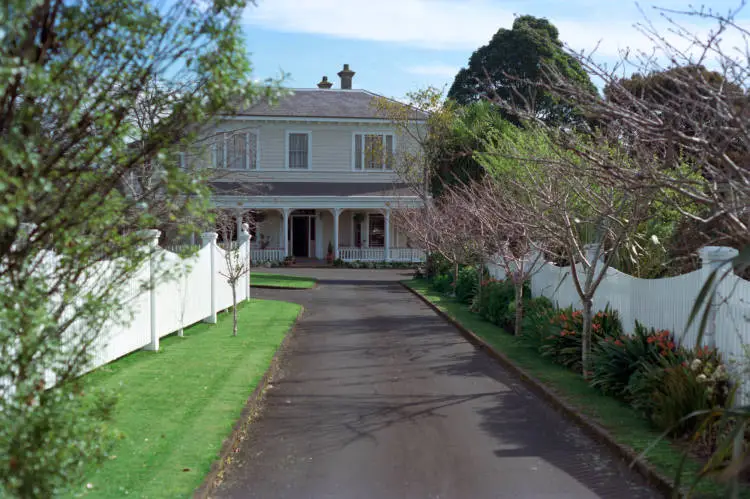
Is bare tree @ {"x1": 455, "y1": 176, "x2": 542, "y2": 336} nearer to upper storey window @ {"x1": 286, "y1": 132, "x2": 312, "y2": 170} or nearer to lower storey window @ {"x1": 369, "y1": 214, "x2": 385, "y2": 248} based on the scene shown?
upper storey window @ {"x1": 286, "y1": 132, "x2": 312, "y2": 170}

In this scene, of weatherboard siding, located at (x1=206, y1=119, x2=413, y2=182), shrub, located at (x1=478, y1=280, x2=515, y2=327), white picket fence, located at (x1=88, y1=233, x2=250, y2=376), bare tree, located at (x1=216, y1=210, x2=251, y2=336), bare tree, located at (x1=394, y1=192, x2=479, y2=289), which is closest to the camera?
white picket fence, located at (x1=88, y1=233, x2=250, y2=376)

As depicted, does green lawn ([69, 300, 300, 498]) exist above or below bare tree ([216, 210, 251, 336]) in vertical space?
below

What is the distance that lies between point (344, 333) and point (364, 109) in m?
24.8

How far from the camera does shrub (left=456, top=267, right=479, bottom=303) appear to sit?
23.0m

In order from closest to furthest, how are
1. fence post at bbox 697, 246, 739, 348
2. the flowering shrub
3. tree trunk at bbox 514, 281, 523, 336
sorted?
fence post at bbox 697, 246, 739, 348 → the flowering shrub → tree trunk at bbox 514, 281, 523, 336

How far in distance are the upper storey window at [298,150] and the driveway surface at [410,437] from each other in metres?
25.5

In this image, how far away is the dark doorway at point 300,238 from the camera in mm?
43531

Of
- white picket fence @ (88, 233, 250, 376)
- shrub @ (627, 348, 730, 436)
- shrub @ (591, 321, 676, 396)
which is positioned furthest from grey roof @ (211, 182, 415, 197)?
shrub @ (627, 348, 730, 436)

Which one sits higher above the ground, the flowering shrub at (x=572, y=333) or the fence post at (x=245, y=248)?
the fence post at (x=245, y=248)

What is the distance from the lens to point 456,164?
27953 millimetres

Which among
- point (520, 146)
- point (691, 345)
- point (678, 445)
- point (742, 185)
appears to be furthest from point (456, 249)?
point (742, 185)

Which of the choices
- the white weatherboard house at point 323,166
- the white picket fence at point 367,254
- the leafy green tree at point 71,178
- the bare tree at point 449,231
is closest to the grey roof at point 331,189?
the white weatherboard house at point 323,166

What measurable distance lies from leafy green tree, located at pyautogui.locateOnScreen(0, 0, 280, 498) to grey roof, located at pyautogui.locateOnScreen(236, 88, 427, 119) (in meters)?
33.6

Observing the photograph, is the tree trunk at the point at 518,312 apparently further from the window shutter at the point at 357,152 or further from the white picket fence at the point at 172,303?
the window shutter at the point at 357,152
